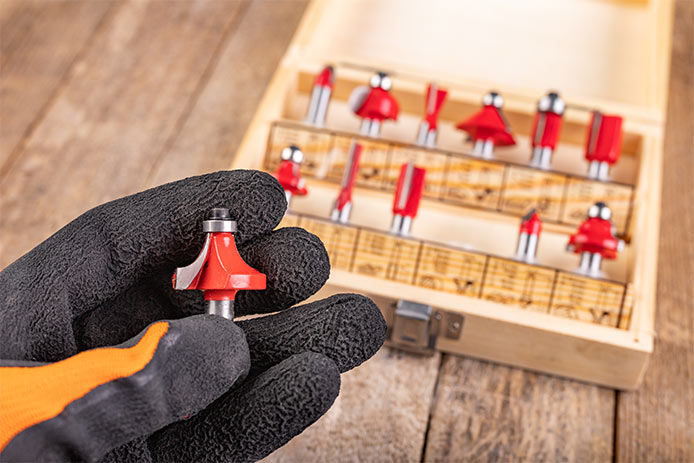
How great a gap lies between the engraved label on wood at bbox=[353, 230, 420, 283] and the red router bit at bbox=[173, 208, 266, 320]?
0.27m

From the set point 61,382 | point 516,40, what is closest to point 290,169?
point 61,382

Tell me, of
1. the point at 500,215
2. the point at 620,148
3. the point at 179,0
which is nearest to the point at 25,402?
the point at 500,215

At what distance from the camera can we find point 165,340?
39 cm

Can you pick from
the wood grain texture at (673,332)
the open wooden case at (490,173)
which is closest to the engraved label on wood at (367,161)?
the open wooden case at (490,173)

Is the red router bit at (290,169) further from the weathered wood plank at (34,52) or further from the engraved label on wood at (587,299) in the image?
the weathered wood plank at (34,52)

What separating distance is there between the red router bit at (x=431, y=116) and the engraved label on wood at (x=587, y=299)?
9.6 inches

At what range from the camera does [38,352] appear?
45 centimetres

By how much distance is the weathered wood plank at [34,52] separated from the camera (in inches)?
38.3

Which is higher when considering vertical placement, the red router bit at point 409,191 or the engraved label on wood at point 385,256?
the red router bit at point 409,191

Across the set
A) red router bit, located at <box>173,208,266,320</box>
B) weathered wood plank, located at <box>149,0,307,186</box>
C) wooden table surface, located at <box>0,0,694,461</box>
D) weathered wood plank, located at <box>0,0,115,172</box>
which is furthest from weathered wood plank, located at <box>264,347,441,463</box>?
weathered wood plank, located at <box>0,0,115,172</box>

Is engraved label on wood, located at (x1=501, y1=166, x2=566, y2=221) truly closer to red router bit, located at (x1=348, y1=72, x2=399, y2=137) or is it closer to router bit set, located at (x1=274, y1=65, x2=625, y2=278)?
router bit set, located at (x1=274, y1=65, x2=625, y2=278)

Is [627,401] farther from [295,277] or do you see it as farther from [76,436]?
[76,436]

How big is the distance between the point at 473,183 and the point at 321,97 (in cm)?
21

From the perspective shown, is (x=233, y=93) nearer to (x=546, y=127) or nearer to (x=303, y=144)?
(x=303, y=144)
